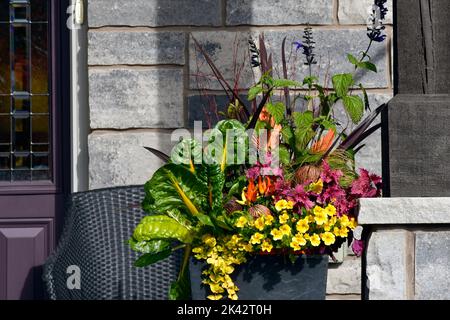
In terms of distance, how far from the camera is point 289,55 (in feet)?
14.5

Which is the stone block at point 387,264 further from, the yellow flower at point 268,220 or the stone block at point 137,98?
the stone block at point 137,98

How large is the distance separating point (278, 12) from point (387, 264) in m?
1.90

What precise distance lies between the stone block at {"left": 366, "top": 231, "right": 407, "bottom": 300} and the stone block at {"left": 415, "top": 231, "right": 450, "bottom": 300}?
49 millimetres

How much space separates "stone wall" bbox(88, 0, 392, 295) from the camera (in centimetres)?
439

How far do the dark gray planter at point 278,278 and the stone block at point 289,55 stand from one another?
1640 mm

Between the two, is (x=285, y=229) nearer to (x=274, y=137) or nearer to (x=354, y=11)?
(x=274, y=137)

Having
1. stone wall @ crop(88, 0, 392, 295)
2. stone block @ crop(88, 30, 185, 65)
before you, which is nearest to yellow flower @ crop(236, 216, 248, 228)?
stone wall @ crop(88, 0, 392, 295)

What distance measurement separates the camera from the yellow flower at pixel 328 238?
2.86 meters

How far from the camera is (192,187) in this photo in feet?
9.70

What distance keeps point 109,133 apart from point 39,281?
90 centimetres

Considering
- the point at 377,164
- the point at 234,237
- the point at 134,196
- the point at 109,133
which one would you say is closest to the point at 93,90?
the point at 109,133

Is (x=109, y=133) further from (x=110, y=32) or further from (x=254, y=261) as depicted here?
(x=254, y=261)

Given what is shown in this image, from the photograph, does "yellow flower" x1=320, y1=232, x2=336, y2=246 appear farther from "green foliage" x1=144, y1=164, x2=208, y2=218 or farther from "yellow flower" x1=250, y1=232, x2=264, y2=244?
"green foliage" x1=144, y1=164, x2=208, y2=218

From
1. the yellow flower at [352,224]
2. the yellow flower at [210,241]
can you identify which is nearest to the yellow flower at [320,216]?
the yellow flower at [352,224]
